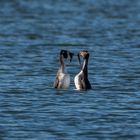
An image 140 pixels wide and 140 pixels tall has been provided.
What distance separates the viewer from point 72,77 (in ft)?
89.9

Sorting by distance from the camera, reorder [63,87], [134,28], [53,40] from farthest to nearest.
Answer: [134,28], [53,40], [63,87]

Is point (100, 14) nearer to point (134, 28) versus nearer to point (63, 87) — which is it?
point (134, 28)

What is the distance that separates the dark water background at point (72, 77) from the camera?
19.8m

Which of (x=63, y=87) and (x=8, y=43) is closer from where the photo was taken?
(x=63, y=87)

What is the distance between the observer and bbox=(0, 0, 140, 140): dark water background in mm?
19766

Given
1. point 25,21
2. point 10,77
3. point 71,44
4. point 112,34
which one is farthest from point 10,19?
point 10,77

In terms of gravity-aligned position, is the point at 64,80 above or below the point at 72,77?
above

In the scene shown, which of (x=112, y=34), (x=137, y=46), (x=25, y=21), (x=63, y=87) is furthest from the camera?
(x=25, y=21)

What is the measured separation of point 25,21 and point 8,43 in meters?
11.3

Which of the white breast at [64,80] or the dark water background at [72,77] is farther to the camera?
the white breast at [64,80]

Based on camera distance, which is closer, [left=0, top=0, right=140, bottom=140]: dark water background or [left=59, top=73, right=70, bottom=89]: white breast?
[left=0, top=0, right=140, bottom=140]: dark water background

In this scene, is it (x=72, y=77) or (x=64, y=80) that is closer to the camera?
(x=64, y=80)

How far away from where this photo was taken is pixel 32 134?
19.0 meters

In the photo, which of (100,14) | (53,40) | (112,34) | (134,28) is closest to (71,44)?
(53,40)
